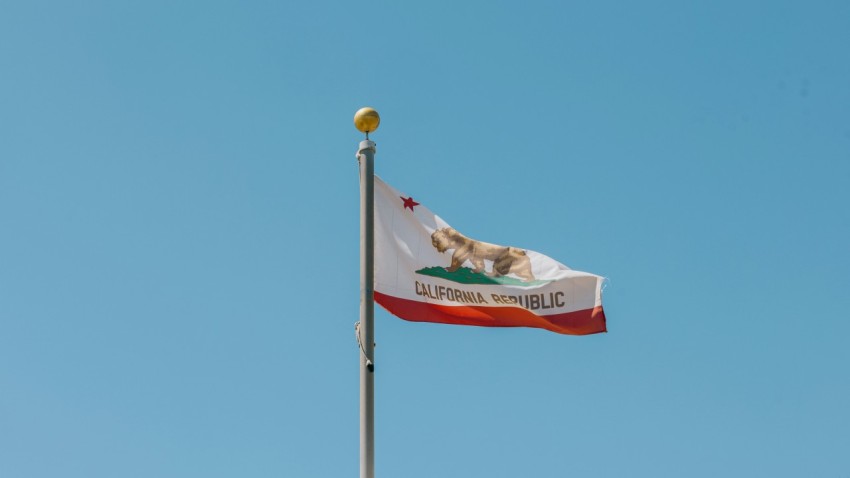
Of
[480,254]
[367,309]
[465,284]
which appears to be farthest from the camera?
[480,254]

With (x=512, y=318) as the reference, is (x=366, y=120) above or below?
above

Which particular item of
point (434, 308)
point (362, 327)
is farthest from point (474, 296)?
point (362, 327)

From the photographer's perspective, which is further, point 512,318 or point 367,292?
point 512,318

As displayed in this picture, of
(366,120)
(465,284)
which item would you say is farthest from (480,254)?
(366,120)

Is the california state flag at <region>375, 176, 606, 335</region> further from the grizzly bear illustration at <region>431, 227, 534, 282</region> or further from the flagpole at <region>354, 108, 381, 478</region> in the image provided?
the flagpole at <region>354, 108, 381, 478</region>

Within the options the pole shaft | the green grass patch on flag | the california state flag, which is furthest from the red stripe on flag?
the pole shaft

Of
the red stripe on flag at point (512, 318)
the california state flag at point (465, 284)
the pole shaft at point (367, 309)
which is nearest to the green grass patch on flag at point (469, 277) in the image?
the california state flag at point (465, 284)

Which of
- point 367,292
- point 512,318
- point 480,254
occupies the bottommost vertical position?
point 367,292

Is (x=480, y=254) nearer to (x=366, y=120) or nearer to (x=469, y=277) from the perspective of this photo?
(x=469, y=277)

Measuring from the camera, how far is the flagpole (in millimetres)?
12875

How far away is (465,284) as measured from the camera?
50.9 feet

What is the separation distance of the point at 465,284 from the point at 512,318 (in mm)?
780

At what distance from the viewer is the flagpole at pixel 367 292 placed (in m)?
12.9

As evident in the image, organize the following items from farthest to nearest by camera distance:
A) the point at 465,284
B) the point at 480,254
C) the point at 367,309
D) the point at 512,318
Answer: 1. the point at 480,254
2. the point at 465,284
3. the point at 512,318
4. the point at 367,309
